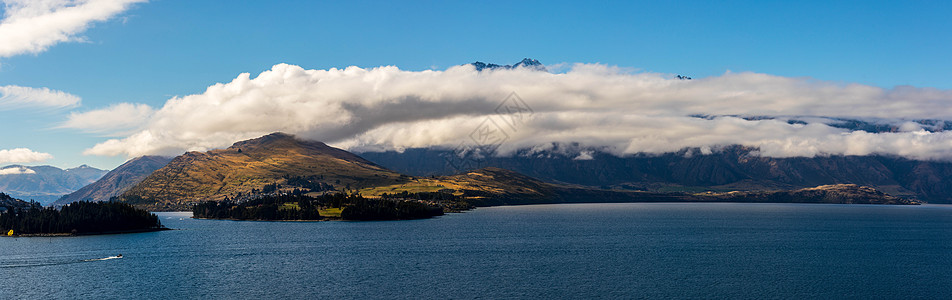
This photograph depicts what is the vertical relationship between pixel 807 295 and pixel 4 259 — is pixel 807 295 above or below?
below

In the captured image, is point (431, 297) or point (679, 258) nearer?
point (431, 297)

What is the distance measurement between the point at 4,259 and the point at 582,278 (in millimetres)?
150833

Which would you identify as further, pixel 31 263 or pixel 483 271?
pixel 31 263

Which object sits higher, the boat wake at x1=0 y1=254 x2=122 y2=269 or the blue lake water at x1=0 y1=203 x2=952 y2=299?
the boat wake at x1=0 y1=254 x2=122 y2=269

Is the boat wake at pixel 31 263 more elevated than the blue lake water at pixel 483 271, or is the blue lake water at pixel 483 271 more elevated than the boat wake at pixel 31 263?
the boat wake at pixel 31 263

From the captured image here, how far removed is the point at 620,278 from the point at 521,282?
2092cm

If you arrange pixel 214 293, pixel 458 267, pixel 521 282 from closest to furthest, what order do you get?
pixel 214 293 → pixel 521 282 → pixel 458 267

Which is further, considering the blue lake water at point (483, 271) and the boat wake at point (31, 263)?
the boat wake at point (31, 263)

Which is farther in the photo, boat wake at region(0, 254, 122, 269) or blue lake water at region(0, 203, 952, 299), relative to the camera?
boat wake at region(0, 254, 122, 269)

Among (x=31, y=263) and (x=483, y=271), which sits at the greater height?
(x=31, y=263)

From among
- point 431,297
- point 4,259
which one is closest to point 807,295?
point 431,297

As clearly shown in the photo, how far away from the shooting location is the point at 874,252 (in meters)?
179

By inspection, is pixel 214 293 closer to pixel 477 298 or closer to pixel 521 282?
pixel 477 298

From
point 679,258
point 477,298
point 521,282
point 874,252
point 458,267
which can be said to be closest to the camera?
point 477,298
